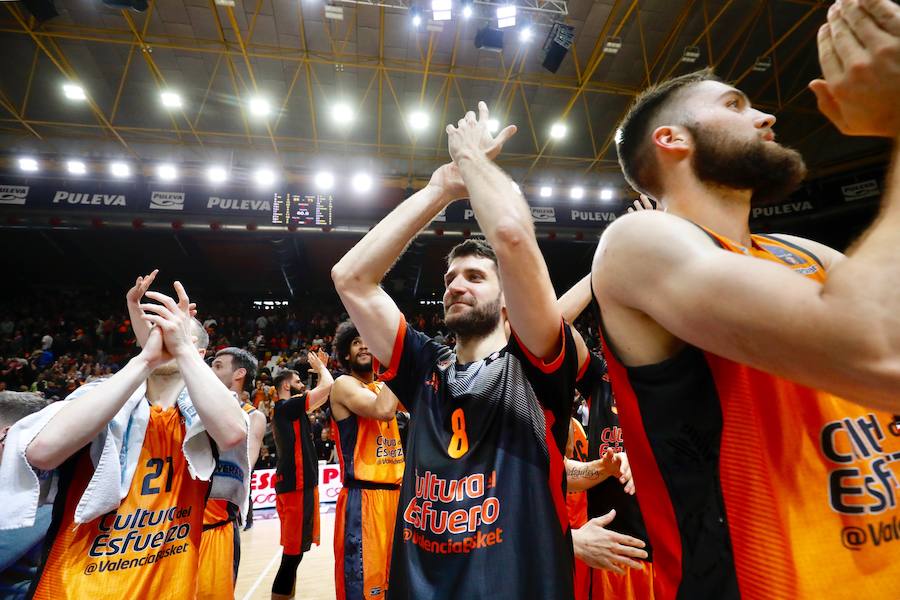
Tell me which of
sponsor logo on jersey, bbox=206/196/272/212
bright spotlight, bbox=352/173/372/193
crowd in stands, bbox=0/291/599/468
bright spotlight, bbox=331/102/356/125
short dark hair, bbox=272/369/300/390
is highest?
bright spotlight, bbox=331/102/356/125

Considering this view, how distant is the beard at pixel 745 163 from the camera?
1.30 metres

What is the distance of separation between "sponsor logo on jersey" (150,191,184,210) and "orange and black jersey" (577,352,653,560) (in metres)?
14.7

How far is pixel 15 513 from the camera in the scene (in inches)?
75.7

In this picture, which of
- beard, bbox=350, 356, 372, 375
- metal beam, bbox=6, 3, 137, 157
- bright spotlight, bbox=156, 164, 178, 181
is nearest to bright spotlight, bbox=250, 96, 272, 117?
bright spotlight, bbox=156, 164, 178, 181

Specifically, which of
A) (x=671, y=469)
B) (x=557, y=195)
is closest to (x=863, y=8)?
(x=671, y=469)

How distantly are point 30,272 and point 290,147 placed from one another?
1146 cm

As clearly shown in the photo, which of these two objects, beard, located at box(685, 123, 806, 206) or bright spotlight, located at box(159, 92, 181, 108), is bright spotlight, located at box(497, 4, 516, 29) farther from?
beard, located at box(685, 123, 806, 206)

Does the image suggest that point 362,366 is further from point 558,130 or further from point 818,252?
point 558,130

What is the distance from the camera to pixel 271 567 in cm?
607

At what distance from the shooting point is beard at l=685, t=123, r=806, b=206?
130cm

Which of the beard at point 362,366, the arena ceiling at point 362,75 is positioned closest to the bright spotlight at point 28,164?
the arena ceiling at point 362,75

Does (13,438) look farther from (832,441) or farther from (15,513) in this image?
(832,441)

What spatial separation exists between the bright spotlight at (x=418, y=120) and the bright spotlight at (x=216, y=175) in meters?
6.13

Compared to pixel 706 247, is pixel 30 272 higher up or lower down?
higher up
